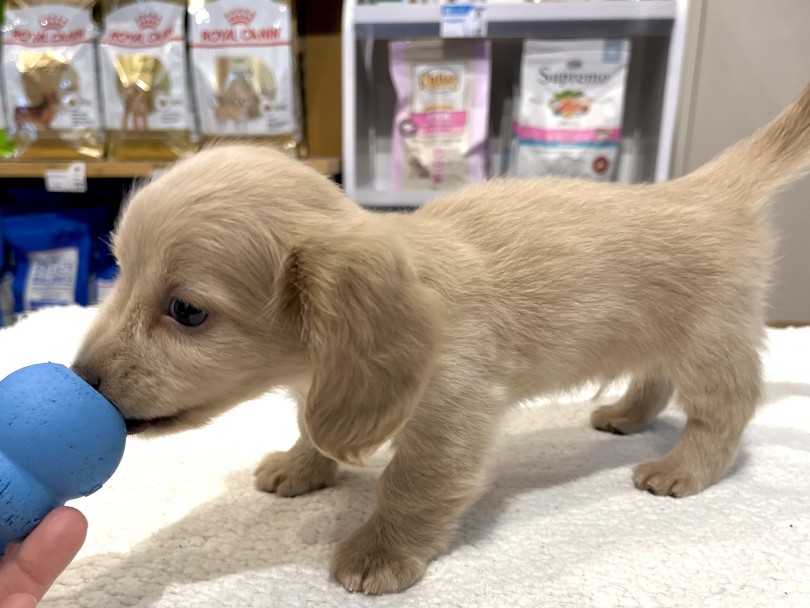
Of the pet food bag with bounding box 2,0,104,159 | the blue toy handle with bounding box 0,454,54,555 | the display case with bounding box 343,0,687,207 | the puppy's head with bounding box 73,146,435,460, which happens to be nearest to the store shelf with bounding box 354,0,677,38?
the display case with bounding box 343,0,687,207

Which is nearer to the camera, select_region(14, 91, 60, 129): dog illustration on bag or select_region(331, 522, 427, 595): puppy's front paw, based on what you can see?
select_region(331, 522, 427, 595): puppy's front paw

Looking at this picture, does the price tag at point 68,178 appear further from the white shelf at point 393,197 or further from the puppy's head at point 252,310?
the puppy's head at point 252,310

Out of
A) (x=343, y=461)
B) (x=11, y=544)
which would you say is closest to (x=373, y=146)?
(x=343, y=461)

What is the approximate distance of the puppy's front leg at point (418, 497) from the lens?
0.81 m

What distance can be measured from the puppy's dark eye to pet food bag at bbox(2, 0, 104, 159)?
1.54 metres

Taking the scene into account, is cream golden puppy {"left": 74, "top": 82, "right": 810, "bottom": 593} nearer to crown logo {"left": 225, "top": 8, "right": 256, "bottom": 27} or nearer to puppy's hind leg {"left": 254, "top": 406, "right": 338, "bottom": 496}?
puppy's hind leg {"left": 254, "top": 406, "right": 338, "bottom": 496}

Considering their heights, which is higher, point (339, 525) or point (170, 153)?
point (170, 153)

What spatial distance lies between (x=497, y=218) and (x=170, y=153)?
1382 mm

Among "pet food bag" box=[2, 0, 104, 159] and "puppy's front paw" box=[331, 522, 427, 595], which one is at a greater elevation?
"pet food bag" box=[2, 0, 104, 159]

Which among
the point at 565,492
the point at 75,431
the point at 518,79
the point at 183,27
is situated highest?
the point at 183,27

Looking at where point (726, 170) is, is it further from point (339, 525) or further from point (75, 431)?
point (75, 431)

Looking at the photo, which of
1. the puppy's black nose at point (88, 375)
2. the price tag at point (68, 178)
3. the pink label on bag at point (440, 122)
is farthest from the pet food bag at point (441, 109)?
the puppy's black nose at point (88, 375)

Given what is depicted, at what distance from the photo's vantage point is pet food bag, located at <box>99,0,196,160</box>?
1.89 m

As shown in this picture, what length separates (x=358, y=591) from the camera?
0.78 meters
